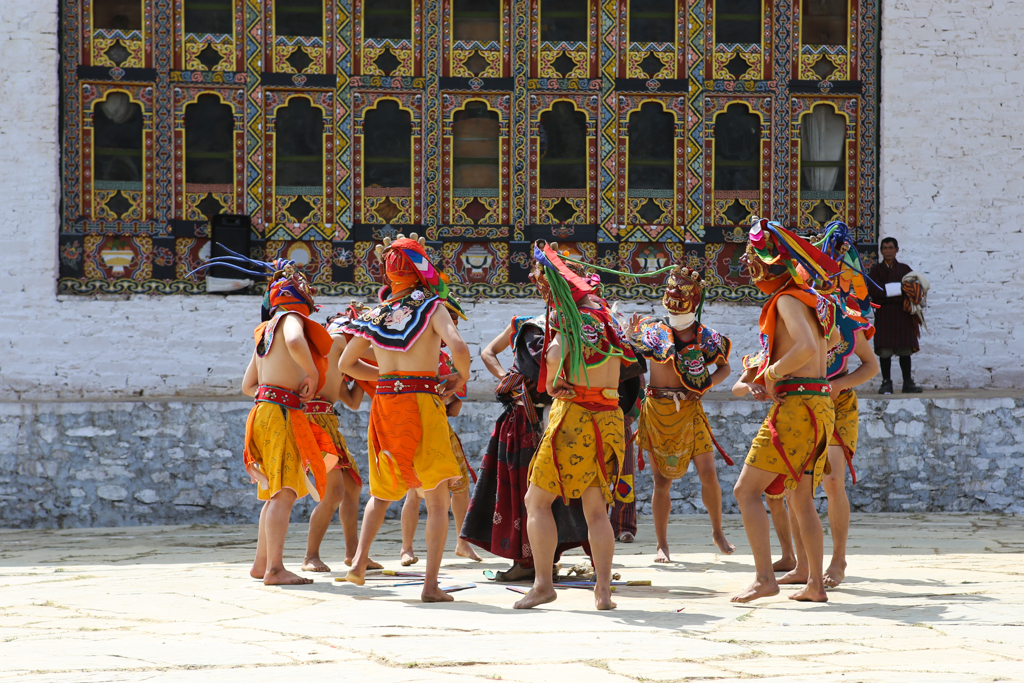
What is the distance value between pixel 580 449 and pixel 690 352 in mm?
2469

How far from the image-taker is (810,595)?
5.46 metres

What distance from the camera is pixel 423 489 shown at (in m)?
5.62

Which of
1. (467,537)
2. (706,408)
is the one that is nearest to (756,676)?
(467,537)

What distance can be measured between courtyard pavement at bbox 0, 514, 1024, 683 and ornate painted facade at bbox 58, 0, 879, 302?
14.6 feet

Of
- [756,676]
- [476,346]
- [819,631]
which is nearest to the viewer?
[756,676]

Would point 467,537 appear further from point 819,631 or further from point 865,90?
point 865,90

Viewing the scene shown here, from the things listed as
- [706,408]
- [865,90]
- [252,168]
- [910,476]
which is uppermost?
[865,90]

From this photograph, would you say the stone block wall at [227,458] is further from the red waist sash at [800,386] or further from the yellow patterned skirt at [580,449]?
the yellow patterned skirt at [580,449]

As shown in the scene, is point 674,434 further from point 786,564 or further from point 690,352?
point 786,564

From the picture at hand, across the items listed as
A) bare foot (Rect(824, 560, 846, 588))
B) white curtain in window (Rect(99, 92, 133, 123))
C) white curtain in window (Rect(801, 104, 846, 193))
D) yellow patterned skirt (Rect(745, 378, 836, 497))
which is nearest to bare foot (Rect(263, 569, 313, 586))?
yellow patterned skirt (Rect(745, 378, 836, 497))

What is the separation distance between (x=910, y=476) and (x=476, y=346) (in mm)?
4348

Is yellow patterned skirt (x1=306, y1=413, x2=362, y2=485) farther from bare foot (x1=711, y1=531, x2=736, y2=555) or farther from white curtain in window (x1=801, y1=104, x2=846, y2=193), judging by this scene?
white curtain in window (x1=801, y1=104, x2=846, y2=193)

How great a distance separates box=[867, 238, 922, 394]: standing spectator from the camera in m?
10.8

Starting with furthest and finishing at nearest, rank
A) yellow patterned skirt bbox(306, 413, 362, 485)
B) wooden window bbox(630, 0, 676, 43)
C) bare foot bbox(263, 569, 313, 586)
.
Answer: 1. wooden window bbox(630, 0, 676, 43)
2. yellow patterned skirt bbox(306, 413, 362, 485)
3. bare foot bbox(263, 569, 313, 586)
